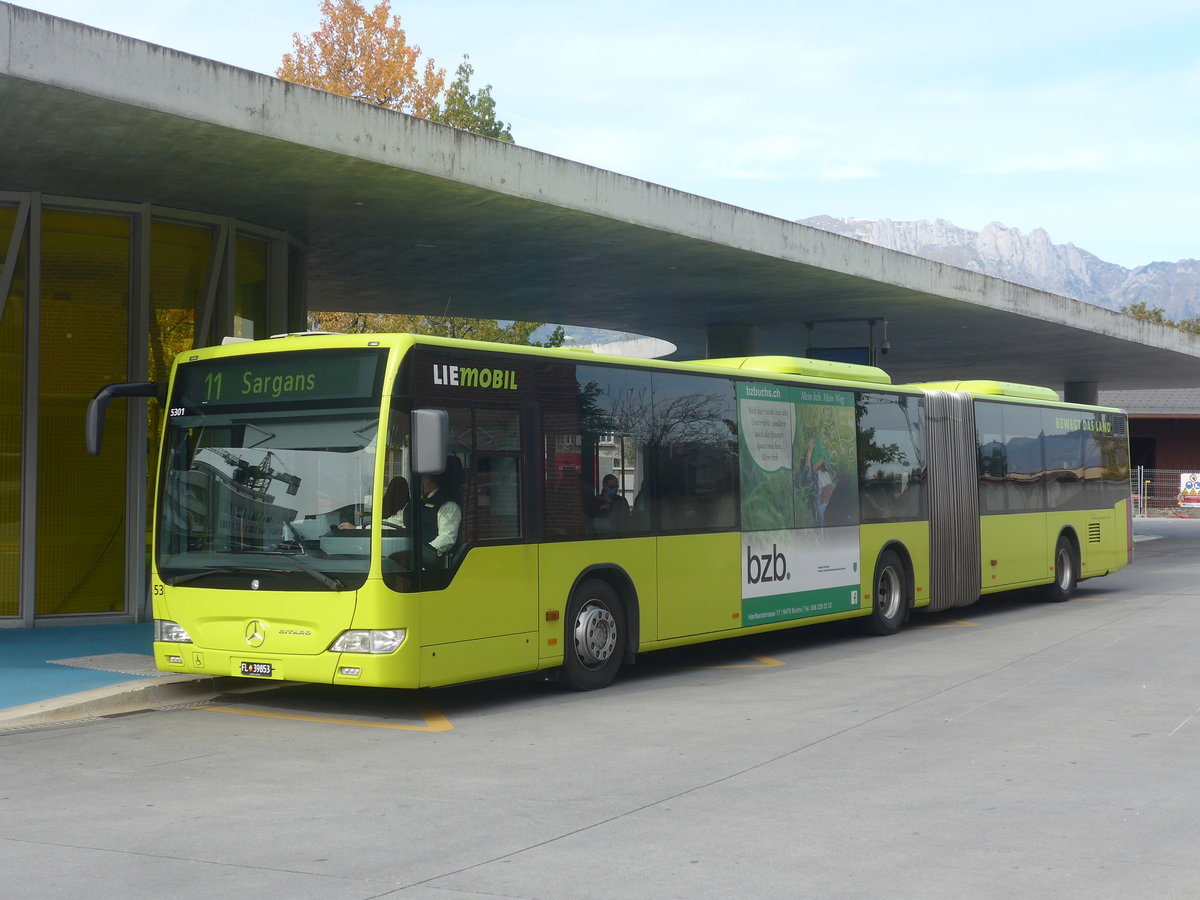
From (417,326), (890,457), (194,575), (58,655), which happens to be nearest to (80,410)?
(58,655)

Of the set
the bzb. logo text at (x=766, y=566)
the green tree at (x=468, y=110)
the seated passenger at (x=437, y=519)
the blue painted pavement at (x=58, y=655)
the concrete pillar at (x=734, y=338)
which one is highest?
the green tree at (x=468, y=110)

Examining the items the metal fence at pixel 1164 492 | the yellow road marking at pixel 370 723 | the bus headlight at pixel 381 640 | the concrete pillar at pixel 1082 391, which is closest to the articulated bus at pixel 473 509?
the bus headlight at pixel 381 640

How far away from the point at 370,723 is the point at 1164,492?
2044 inches

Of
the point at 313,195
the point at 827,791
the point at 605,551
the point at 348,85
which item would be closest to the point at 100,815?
the point at 827,791

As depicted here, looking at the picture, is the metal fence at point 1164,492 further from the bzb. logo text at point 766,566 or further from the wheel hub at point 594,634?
the wheel hub at point 594,634

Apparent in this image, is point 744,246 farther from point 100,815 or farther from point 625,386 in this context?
point 100,815

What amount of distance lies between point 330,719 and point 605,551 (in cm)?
273

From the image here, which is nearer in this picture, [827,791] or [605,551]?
[827,791]

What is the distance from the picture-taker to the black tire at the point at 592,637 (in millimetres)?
11211

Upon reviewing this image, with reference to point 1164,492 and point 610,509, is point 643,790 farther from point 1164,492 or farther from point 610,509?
point 1164,492

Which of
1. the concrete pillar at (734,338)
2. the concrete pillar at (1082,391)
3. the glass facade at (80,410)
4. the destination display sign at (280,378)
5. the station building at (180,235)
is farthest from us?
the concrete pillar at (1082,391)

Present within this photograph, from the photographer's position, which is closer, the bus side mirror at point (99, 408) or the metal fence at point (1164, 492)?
the bus side mirror at point (99, 408)

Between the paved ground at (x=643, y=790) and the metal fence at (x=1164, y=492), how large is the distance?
4483 centimetres

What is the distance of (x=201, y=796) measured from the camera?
294 inches
